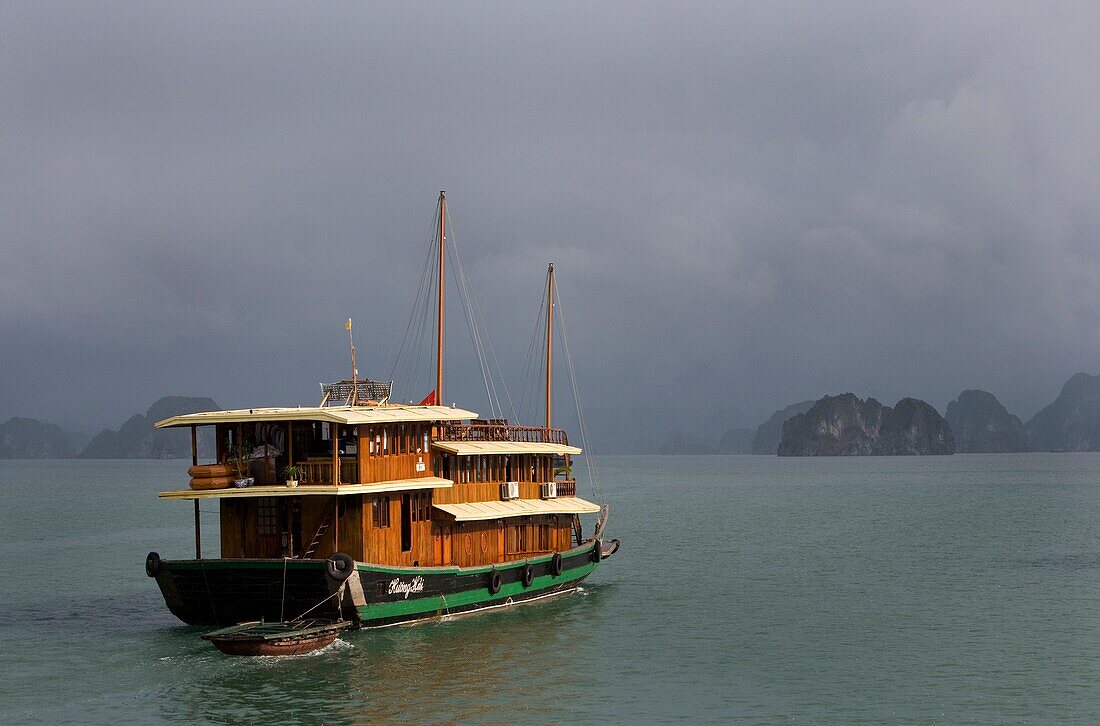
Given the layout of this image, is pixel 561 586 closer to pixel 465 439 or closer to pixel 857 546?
pixel 465 439

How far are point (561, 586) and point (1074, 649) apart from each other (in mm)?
18691

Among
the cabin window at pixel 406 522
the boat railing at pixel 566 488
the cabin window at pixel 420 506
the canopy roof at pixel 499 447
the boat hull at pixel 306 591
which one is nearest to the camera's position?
the boat hull at pixel 306 591

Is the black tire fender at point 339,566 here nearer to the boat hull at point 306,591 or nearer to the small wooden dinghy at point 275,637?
the boat hull at point 306,591

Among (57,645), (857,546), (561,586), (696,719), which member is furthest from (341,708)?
(857,546)

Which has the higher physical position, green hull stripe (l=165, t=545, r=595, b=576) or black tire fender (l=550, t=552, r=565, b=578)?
green hull stripe (l=165, t=545, r=595, b=576)

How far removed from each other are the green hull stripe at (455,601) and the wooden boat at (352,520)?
0.05 meters

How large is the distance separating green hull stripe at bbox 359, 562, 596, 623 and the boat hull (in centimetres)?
3

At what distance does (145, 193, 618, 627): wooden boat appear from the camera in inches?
1323

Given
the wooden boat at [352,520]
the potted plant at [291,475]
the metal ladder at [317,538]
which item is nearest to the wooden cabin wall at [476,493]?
the wooden boat at [352,520]

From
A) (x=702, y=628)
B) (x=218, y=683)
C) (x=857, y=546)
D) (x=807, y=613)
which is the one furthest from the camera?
(x=857, y=546)

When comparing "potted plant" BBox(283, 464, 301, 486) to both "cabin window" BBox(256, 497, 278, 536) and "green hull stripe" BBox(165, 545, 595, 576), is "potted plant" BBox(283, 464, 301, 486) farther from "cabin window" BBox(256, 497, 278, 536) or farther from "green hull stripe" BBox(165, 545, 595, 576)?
"green hull stripe" BBox(165, 545, 595, 576)

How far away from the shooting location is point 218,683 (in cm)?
2998

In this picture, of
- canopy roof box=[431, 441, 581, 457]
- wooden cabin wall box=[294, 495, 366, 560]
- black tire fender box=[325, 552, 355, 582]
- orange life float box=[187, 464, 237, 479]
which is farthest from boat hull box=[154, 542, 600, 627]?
canopy roof box=[431, 441, 581, 457]

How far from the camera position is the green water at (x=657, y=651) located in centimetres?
2873
